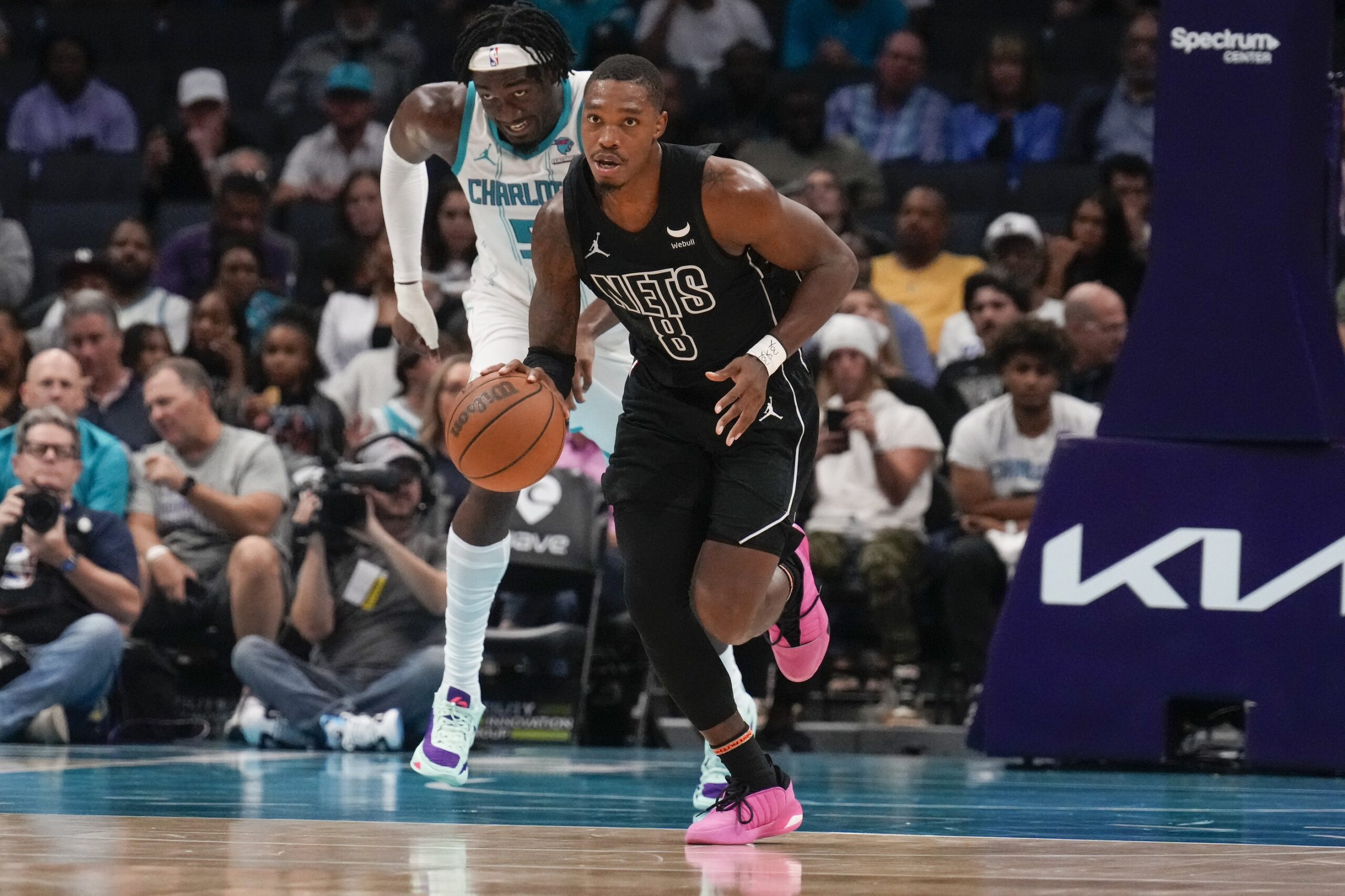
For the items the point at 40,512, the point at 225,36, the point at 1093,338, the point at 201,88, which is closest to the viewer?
the point at 40,512

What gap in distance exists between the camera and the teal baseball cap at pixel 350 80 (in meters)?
10.9

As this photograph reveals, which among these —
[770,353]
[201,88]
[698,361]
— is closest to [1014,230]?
[201,88]

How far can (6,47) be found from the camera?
12758mm

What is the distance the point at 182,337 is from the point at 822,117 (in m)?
3.51

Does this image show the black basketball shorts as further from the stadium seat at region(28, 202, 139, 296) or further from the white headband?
the stadium seat at region(28, 202, 139, 296)

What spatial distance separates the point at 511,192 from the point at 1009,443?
3332mm

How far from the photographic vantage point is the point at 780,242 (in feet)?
14.4

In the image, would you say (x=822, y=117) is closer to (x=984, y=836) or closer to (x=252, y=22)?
(x=252, y=22)

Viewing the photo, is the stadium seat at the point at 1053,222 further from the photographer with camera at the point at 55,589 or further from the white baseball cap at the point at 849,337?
the photographer with camera at the point at 55,589

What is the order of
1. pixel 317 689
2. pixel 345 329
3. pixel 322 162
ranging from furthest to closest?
1. pixel 322 162
2. pixel 345 329
3. pixel 317 689

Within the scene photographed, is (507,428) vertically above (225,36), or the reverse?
(225,36)

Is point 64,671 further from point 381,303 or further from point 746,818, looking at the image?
point 746,818

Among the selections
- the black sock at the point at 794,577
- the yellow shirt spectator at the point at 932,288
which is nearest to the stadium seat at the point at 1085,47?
the yellow shirt spectator at the point at 932,288

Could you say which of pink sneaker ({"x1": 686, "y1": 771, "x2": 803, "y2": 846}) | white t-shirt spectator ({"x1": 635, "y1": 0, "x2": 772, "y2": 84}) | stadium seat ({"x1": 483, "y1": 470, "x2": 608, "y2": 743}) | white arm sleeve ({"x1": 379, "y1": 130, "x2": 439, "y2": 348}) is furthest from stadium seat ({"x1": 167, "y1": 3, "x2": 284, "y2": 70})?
pink sneaker ({"x1": 686, "y1": 771, "x2": 803, "y2": 846})
